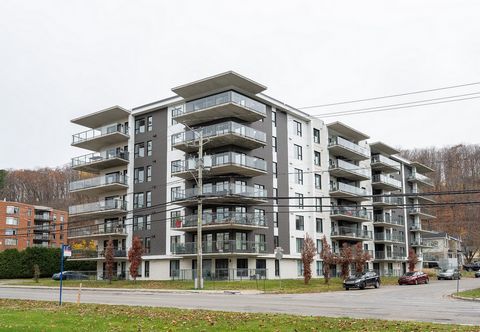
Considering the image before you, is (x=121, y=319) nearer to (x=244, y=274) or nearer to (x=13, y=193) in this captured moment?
(x=244, y=274)

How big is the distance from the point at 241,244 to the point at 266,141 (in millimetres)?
11462

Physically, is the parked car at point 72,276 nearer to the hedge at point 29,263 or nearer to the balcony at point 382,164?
the hedge at point 29,263

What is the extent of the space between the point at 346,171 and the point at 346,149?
2.73 metres

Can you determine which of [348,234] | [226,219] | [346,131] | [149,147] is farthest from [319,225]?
[149,147]

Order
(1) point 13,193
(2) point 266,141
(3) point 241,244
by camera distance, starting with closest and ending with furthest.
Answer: (3) point 241,244, (2) point 266,141, (1) point 13,193

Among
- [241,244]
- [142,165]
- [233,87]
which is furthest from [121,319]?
[142,165]

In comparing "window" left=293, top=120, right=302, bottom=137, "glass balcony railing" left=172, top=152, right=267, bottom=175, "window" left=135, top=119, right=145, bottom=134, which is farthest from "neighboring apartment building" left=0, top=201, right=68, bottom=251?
"glass balcony railing" left=172, top=152, right=267, bottom=175

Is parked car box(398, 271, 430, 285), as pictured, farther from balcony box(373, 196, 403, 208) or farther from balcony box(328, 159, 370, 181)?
balcony box(373, 196, 403, 208)

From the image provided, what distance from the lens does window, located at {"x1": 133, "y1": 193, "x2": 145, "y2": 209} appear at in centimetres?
5703

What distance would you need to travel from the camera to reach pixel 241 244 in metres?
47.5

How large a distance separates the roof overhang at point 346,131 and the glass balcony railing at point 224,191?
17.3 m

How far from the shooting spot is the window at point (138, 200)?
5703 centimetres

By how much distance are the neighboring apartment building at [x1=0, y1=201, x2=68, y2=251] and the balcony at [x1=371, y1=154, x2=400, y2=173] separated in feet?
203

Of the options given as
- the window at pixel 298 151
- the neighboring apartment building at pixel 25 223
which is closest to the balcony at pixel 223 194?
the window at pixel 298 151
